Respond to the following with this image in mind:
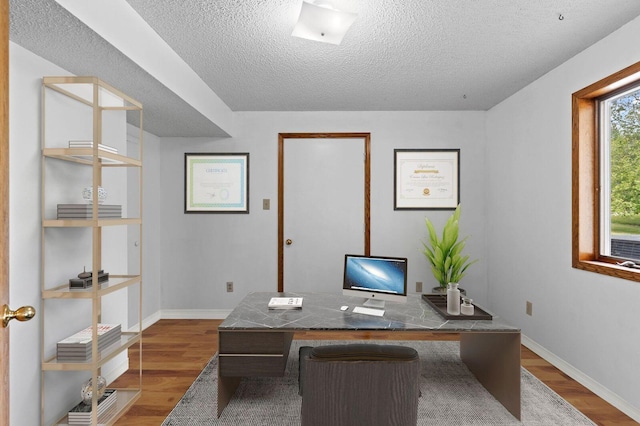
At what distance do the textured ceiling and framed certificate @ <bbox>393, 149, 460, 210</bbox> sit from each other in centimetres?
69

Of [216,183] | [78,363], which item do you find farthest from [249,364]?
[216,183]

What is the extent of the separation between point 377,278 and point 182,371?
173 centimetres

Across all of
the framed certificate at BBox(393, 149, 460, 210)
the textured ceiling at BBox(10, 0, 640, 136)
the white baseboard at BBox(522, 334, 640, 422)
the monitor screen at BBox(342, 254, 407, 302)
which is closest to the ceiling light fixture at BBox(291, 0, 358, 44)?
the textured ceiling at BBox(10, 0, 640, 136)

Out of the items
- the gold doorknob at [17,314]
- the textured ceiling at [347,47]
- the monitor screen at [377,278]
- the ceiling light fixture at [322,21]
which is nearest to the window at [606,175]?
the textured ceiling at [347,47]

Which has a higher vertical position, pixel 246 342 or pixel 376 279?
pixel 376 279

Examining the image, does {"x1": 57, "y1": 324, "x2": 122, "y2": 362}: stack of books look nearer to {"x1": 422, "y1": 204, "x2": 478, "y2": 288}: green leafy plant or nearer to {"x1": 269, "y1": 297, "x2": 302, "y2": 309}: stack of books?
{"x1": 269, "y1": 297, "x2": 302, "y2": 309}: stack of books

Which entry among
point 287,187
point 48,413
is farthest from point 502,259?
point 48,413

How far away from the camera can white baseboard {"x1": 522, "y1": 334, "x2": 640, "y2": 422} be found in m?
2.23

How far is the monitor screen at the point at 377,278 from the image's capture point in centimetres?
242

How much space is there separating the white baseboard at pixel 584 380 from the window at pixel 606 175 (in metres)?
0.79

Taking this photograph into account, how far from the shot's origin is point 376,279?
2.50 metres

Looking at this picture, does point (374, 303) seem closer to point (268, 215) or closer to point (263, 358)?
point (263, 358)

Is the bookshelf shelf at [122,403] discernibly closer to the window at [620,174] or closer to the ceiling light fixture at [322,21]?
the ceiling light fixture at [322,21]

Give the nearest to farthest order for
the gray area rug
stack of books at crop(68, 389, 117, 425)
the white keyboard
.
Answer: stack of books at crop(68, 389, 117, 425) < the gray area rug < the white keyboard
